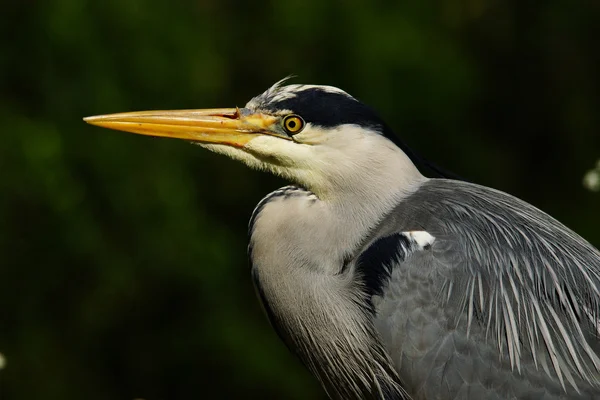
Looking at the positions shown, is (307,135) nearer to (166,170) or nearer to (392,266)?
(392,266)

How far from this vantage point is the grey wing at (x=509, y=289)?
260 centimetres

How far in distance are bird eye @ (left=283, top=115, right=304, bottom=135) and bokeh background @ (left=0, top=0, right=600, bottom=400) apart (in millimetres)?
2206

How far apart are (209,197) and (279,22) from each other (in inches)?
40.1

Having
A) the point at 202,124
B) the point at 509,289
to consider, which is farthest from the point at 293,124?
the point at 509,289

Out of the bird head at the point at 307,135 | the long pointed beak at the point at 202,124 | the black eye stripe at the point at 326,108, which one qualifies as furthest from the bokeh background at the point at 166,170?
the black eye stripe at the point at 326,108

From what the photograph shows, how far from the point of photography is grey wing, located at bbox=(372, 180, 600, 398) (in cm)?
260

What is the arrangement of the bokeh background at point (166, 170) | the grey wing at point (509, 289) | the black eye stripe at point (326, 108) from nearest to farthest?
1. the grey wing at point (509, 289)
2. the black eye stripe at point (326, 108)
3. the bokeh background at point (166, 170)

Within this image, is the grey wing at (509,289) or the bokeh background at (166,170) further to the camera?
the bokeh background at (166,170)

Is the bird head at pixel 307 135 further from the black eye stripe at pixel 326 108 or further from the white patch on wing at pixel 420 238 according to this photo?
the white patch on wing at pixel 420 238

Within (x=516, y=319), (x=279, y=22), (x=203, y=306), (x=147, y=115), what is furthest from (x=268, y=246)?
(x=279, y=22)

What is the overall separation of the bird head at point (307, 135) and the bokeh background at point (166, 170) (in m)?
2.12

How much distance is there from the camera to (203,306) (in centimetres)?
496

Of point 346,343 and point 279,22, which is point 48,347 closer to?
point 279,22

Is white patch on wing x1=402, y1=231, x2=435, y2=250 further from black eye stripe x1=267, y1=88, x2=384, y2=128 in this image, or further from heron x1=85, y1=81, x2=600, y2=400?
black eye stripe x1=267, y1=88, x2=384, y2=128
